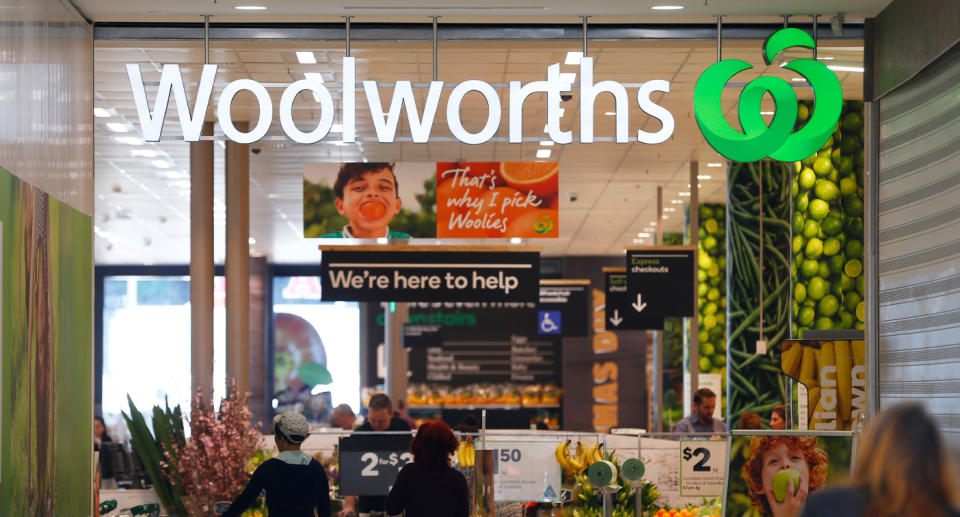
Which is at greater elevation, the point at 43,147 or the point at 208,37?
the point at 208,37

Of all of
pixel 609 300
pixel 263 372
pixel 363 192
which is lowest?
pixel 263 372

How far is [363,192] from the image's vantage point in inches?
376

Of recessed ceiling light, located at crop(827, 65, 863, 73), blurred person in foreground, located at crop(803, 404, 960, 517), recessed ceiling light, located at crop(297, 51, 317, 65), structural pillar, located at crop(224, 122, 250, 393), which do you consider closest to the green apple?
blurred person in foreground, located at crop(803, 404, 960, 517)

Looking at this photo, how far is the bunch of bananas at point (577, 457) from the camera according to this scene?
6.05 m

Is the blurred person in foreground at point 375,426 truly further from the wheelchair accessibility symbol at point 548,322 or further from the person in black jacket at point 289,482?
the wheelchair accessibility symbol at point 548,322

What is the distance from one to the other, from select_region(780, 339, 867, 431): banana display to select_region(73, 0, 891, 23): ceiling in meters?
1.90

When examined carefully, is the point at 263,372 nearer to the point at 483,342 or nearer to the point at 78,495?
the point at 483,342

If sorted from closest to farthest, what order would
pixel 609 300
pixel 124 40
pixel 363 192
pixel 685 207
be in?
pixel 124 40 → pixel 363 192 → pixel 609 300 → pixel 685 207

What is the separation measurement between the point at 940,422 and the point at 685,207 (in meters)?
11.1

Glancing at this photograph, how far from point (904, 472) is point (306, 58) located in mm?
6762

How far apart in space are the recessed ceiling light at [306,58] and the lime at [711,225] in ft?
25.5

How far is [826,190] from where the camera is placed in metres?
8.73

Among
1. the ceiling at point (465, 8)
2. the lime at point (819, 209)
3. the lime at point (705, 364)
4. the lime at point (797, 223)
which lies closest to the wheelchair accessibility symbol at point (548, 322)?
the lime at point (705, 364)

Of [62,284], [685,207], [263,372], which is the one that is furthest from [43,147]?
[263,372]
